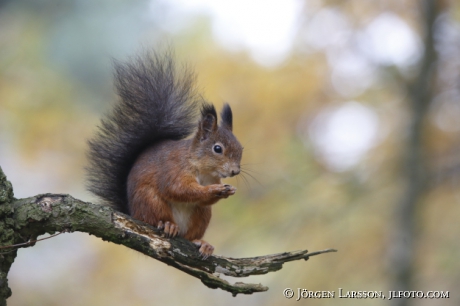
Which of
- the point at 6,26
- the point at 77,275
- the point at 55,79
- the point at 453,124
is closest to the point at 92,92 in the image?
the point at 55,79

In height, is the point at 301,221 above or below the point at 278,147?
below

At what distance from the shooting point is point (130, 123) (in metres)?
2.92

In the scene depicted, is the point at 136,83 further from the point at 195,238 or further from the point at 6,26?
the point at 6,26

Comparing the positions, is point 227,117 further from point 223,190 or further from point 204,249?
point 204,249

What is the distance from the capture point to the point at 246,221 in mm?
5133

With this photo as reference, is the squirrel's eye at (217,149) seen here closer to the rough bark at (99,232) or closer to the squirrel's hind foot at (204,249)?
the squirrel's hind foot at (204,249)

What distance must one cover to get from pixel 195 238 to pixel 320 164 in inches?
106

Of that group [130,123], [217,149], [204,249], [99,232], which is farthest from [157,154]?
[99,232]

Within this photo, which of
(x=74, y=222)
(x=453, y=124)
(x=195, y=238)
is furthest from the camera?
(x=453, y=124)

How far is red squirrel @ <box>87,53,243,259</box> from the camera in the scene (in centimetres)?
276

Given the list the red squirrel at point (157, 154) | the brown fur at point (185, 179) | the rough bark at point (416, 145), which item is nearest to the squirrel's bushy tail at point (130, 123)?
the red squirrel at point (157, 154)

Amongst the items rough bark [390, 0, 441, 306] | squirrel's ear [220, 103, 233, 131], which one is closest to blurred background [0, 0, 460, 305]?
rough bark [390, 0, 441, 306]

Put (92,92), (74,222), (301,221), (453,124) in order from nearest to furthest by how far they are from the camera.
Result: (74,222) → (301,221) → (453,124) → (92,92)

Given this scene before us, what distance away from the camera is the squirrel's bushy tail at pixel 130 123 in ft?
9.52
